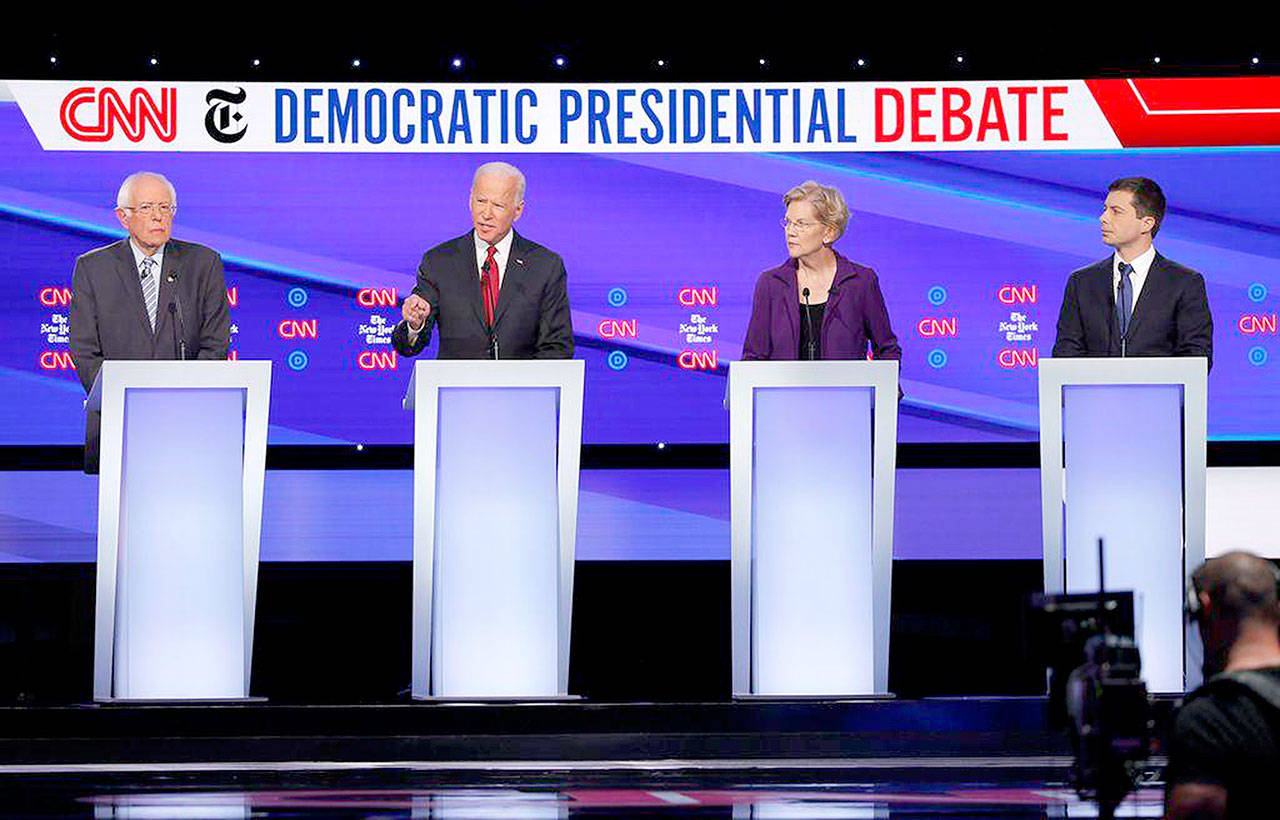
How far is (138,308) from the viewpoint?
7219 mm

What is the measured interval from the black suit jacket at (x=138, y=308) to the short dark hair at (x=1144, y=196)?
3196 mm

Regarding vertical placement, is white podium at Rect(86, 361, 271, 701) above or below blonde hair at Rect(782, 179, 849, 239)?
below

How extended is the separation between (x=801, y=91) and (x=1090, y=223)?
1.36 meters

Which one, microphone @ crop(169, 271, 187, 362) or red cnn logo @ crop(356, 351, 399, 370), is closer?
microphone @ crop(169, 271, 187, 362)

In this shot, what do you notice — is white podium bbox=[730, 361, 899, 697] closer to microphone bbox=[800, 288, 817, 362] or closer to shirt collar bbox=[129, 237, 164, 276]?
microphone bbox=[800, 288, 817, 362]

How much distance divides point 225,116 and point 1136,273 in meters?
3.88

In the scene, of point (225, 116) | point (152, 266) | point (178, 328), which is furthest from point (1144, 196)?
point (225, 116)

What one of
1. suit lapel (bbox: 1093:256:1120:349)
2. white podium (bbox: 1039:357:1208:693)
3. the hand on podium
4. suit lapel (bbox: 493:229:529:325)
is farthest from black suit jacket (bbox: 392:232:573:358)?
suit lapel (bbox: 1093:256:1120:349)

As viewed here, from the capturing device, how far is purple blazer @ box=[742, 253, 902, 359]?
7055mm

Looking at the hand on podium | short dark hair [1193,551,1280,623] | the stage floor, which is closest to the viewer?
short dark hair [1193,551,1280,623]

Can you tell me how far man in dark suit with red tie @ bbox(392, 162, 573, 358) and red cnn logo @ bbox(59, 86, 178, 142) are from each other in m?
1.82

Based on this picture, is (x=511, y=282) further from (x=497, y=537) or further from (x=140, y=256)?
(x=140, y=256)

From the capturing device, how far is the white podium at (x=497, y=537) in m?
6.43

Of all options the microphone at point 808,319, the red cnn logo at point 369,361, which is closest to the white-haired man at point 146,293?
the red cnn logo at point 369,361
